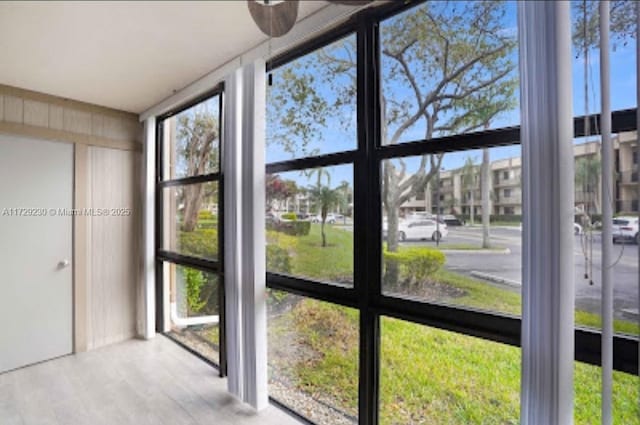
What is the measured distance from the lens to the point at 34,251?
9.12 ft

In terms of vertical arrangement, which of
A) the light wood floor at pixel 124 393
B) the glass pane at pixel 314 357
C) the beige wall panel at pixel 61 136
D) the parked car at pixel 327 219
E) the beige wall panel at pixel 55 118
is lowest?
the light wood floor at pixel 124 393

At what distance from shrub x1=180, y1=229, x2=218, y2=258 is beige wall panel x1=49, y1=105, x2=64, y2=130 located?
4.88ft

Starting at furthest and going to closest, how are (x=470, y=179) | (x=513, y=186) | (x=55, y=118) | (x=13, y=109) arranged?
(x=55, y=118) → (x=13, y=109) → (x=470, y=179) → (x=513, y=186)

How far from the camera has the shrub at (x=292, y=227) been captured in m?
2.09

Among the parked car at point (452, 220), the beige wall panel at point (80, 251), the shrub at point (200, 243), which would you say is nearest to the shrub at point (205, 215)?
the shrub at point (200, 243)

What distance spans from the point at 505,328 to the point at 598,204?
0.56m

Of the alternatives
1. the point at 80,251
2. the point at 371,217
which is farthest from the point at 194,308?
the point at 371,217

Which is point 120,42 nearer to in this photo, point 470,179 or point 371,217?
point 371,217

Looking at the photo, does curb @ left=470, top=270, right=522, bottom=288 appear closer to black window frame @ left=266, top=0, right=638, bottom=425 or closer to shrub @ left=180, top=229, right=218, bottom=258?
black window frame @ left=266, top=0, right=638, bottom=425

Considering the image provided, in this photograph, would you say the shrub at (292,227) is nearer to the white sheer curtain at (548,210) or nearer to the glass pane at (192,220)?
the glass pane at (192,220)

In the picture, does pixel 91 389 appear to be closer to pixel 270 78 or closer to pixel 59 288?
pixel 59 288

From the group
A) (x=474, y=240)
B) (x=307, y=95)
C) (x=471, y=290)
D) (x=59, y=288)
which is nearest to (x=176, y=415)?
(x=59, y=288)

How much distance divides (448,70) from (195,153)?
240cm

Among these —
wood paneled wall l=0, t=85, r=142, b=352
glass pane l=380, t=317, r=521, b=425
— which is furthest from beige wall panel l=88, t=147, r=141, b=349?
glass pane l=380, t=317, r=521, b=425
